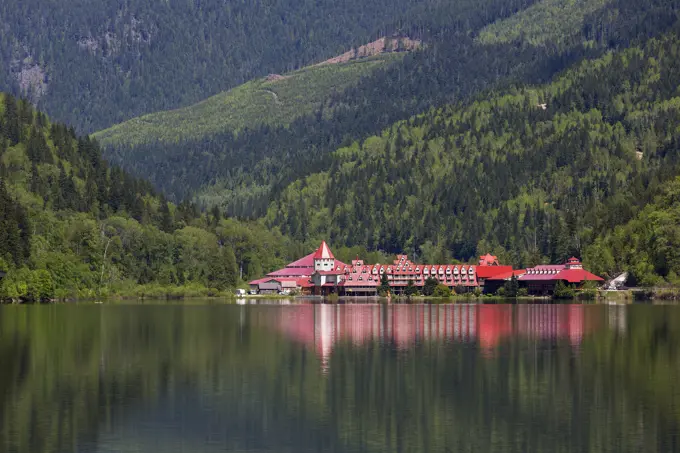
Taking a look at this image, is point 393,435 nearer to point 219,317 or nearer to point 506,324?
point 506,324

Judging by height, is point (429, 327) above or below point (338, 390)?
above

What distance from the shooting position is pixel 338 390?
62.9 m

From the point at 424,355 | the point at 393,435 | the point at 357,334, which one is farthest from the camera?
the point at 357,334

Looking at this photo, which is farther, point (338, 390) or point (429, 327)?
point (429, 327)

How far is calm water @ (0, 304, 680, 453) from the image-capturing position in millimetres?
50906

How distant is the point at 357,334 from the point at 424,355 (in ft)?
70.0

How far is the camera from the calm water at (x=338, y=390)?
5091 cm

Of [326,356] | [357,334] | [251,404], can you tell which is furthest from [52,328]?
[251,404]

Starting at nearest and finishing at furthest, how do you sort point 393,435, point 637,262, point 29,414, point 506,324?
point 393,435, point 29,414, point 506,324, point 637,262

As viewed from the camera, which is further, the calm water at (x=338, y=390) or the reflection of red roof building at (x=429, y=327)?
the reflection of red roof building at (x=429, y=327)

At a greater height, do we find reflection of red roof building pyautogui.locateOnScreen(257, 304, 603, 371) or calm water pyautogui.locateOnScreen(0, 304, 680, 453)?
reflection of red roof building pyautogui.locateOnScreen(257, 304, 603, 371)

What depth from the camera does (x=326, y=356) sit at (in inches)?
3130

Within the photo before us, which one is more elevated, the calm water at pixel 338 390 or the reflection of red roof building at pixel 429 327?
the reflection of red roof building at pixel 429 327

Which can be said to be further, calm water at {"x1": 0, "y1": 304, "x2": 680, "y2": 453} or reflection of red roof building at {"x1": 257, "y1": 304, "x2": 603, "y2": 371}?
reflection of red roof building at {"x1": 257, "y1": 304, "x2": 603, "y2": 371}
